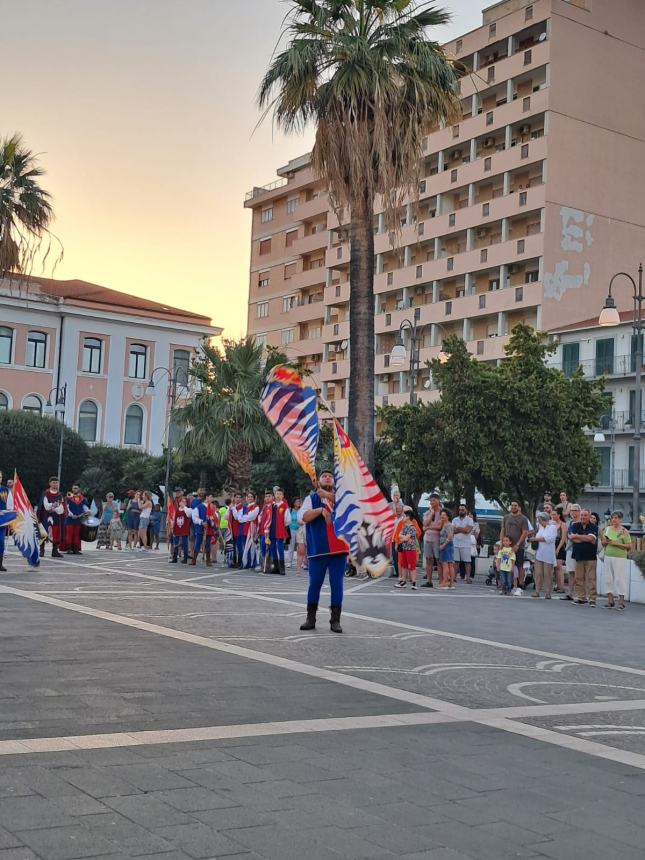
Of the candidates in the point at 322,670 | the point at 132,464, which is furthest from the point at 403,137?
Answer: the point at 132,464

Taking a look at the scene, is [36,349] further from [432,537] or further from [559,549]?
[559,549]

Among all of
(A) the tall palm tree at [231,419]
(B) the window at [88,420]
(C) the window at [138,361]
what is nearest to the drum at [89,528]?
(A) the tall palm tree at [231,419]

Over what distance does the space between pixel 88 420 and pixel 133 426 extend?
10.3 feet

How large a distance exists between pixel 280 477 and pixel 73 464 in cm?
1944

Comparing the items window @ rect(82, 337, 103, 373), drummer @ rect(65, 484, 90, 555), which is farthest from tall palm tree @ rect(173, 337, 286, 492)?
window @ rect(82, 337, 103, 373)

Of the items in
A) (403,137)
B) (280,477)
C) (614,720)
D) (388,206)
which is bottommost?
(614,720)

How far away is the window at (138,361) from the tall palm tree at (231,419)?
33879 mm

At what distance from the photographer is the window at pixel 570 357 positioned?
2435 inches

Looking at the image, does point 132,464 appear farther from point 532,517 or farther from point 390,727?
point 390,727

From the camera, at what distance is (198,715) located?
696 cm

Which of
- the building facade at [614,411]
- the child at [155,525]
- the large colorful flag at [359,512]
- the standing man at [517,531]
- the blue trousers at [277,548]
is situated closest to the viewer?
the large colorful flag at [359,512]

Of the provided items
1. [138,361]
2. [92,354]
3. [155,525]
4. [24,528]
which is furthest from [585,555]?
[138,361]

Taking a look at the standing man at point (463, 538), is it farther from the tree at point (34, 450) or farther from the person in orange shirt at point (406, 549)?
the tree at point (34, 450)

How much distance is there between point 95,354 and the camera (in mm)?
68438
